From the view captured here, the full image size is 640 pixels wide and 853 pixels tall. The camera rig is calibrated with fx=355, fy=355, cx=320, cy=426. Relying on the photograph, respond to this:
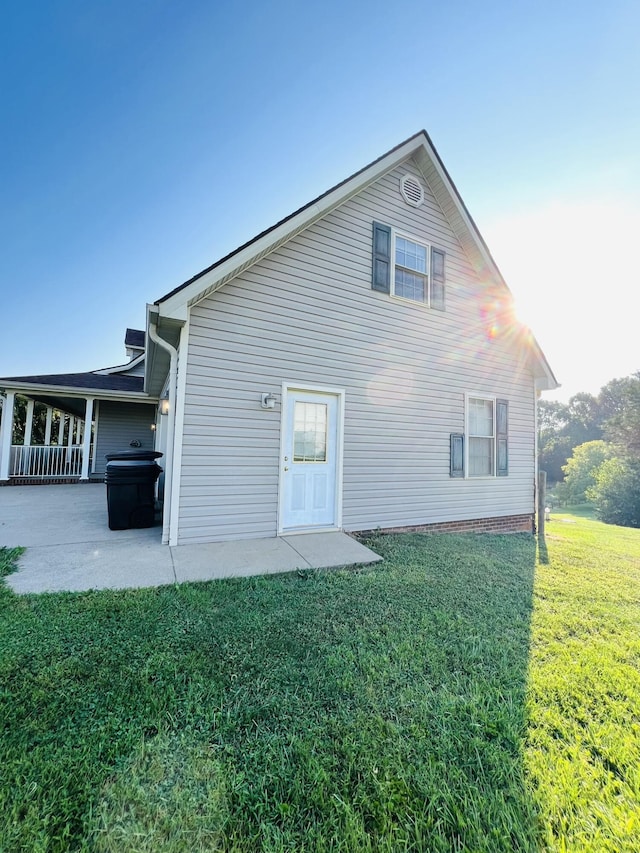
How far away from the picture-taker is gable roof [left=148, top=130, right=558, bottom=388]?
15.1 ft

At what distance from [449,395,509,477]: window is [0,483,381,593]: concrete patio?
362cm

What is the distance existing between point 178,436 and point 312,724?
3692 mm

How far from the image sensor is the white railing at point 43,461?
11141mm

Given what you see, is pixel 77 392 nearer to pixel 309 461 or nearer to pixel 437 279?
pixel 309 461

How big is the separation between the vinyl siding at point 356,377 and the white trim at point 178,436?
0.22ft

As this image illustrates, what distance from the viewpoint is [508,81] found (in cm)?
666

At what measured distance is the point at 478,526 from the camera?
736 centimetres

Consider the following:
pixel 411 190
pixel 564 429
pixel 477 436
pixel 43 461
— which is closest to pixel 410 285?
pixel 411 190

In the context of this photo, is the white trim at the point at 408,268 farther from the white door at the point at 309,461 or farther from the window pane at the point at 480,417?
the white door at the point at 309,461

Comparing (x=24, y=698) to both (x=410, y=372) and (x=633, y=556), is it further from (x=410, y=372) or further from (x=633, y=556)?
(x=633, y=556)

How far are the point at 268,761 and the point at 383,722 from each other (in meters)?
0.64

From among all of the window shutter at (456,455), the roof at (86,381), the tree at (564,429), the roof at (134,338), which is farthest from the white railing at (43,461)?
the tree at (564,429)

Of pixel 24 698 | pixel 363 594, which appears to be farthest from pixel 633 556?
pixel 24 698

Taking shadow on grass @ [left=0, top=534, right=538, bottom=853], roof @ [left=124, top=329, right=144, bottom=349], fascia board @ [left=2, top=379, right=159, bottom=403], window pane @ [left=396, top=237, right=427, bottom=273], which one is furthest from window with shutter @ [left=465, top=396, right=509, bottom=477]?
roof @ [left=124, top=329, right=144, bottom=349]
